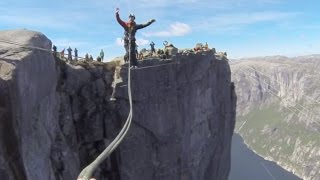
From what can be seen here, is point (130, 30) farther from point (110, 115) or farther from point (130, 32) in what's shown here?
point (110, 115)

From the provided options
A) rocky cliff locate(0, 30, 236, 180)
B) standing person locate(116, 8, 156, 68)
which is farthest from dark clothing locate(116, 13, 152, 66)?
rocky cliff locate(0, 30, 236, 180)

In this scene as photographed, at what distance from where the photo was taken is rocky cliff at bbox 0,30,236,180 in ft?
60.0

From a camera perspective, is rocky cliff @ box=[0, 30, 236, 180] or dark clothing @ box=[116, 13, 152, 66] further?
dark clothing @ box=[116, 13, 152, 66]

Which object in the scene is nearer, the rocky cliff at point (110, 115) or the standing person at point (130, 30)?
the rocky cliff at point (110, 115)

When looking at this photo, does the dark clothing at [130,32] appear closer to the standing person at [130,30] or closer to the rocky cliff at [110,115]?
the standing person at [130,30]

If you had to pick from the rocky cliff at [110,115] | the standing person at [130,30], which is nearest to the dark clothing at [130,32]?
the standing person at [130,30]

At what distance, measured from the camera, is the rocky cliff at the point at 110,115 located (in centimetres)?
1828

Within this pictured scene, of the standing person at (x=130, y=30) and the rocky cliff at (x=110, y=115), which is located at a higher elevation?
the standing person at (x=130, y=30)

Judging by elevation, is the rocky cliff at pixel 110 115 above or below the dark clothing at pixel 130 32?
below

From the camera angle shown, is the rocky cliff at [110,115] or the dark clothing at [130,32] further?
the dark clothing at [130,32]


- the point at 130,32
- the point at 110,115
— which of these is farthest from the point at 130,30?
the point at 110,115

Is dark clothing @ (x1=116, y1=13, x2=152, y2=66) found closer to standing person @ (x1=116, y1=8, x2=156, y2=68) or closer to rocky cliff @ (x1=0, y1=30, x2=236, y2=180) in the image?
standing person @ (x1=116, y1=8, x2=156, y2=68)

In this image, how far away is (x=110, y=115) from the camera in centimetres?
3406

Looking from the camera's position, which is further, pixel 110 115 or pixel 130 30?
pixel 110 115
